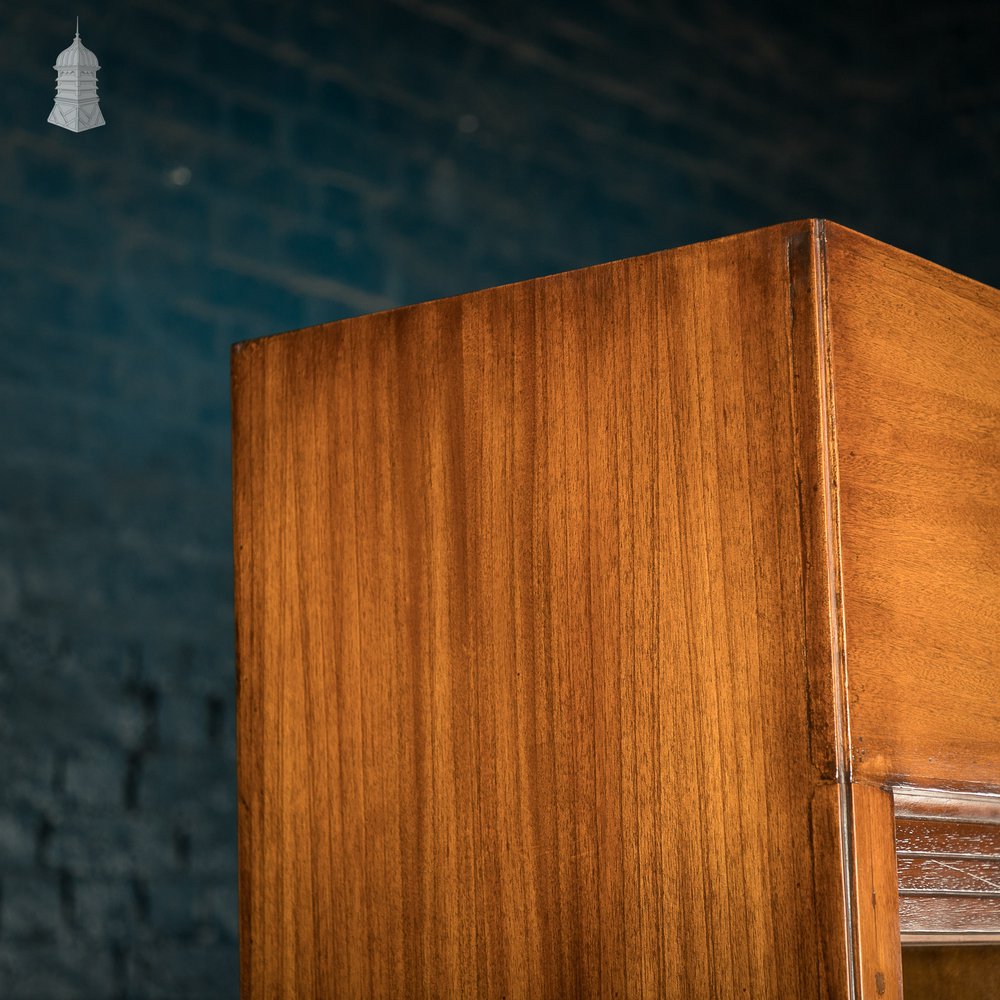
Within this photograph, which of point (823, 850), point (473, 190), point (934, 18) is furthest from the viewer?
point (934, 18)

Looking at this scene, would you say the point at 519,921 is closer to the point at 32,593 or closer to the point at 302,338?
the point at 302,338

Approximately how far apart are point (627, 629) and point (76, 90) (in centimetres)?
139

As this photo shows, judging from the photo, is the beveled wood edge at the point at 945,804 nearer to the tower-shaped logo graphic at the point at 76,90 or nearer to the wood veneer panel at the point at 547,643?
the wood veneer panel at the point at 547,643

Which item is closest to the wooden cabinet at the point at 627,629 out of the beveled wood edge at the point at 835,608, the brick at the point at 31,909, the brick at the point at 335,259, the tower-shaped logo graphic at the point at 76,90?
the beveled wood edge at the point at 835,608

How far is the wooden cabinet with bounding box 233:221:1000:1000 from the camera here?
3.86 feet

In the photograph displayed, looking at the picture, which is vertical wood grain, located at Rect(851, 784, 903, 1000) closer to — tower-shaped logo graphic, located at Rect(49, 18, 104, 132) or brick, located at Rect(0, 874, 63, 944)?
brick, located at Rect(0, 874, 63, 944)

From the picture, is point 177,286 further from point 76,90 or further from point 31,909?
point 31,909

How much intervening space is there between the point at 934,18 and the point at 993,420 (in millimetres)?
2806

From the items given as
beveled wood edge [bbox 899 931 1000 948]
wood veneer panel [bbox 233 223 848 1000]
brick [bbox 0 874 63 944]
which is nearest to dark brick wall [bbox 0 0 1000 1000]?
brick [bbox 0 874 63 944]

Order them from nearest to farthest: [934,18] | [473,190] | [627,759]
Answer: [627,759] → [473,190] → [934,18]

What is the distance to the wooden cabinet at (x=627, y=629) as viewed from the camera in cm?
118

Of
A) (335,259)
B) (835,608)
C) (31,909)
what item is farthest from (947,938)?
(335,259)

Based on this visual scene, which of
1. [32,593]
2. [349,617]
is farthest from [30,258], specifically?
[349,617]

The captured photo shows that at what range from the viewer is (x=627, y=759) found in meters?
1.27
